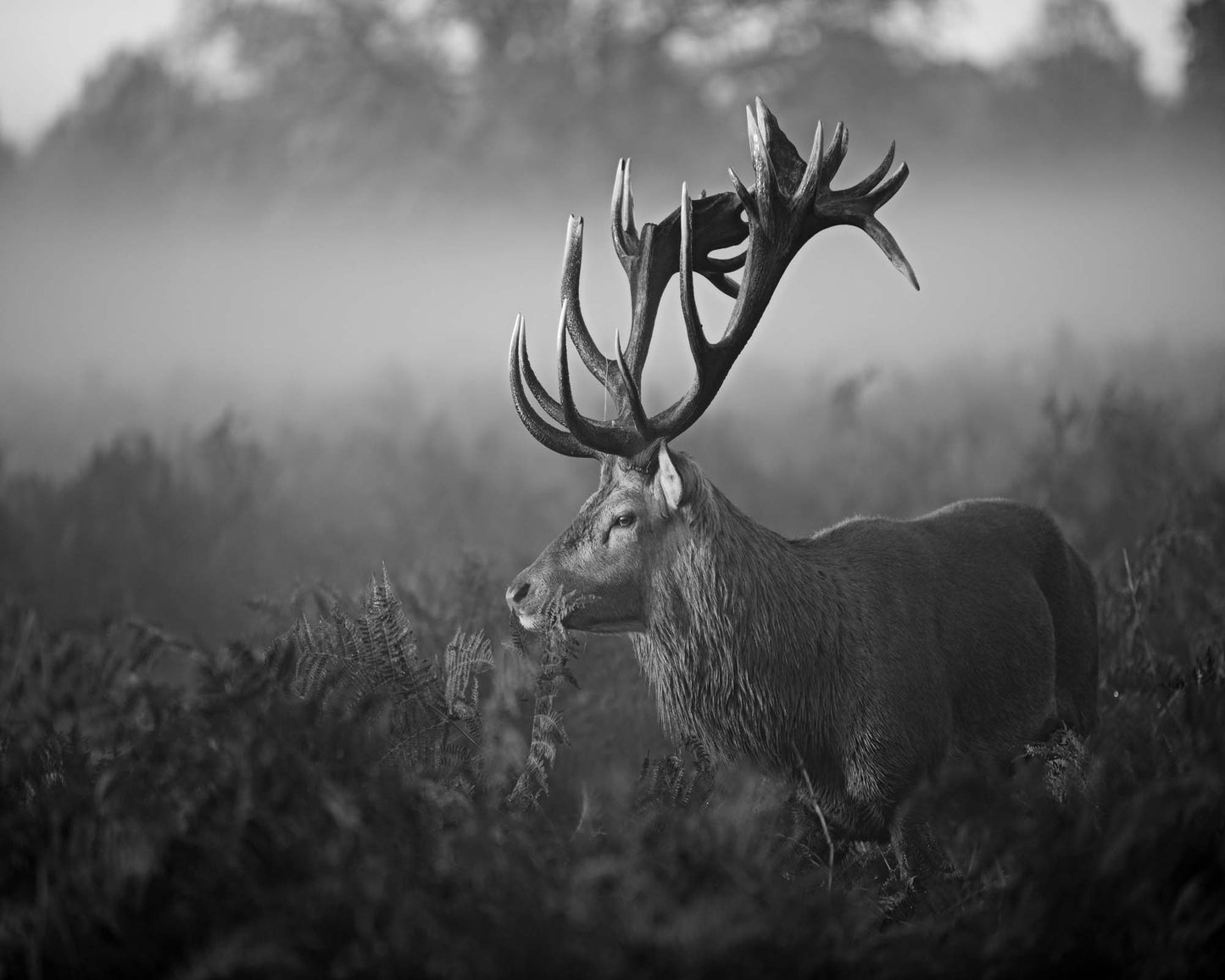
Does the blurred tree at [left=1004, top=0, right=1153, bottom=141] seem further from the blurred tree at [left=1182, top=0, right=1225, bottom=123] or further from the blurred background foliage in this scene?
the blurred tree at [left=1182, top=0, right=1225, bottom=123]

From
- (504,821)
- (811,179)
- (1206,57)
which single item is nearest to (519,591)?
(504,821)

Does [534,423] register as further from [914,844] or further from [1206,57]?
[1206,57]

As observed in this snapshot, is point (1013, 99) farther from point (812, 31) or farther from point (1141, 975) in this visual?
point (1141, 975)

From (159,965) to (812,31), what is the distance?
3289 cm

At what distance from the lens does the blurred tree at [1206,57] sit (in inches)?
776

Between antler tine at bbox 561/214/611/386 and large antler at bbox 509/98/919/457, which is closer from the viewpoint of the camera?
large antler at bbox 509/98/919/457

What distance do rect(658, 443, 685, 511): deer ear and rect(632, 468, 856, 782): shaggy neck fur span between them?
74mm

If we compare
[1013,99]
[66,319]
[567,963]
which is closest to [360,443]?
[567,963]

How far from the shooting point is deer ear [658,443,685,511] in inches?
144

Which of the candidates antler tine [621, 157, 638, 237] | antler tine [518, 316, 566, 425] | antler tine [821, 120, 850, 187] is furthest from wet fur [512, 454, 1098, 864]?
antler tine [821, 120, 850, 187]

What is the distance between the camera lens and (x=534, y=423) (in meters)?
3.94

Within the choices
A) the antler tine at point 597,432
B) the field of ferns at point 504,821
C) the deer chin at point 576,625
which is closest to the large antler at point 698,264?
the antler tine at point 597,432

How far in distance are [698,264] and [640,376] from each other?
0.96 metres

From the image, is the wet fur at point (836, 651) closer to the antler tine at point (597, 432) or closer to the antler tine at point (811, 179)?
the antler tine at point (597, 432)
